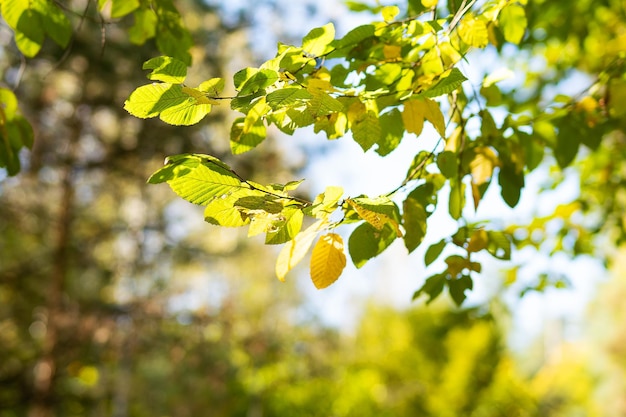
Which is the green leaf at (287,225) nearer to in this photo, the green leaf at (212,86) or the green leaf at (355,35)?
the green leaf at (212,86)

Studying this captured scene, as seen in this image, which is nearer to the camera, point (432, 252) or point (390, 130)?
point (390, 130)

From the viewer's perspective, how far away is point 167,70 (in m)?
0.73

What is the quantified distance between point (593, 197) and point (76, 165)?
5.26 meters

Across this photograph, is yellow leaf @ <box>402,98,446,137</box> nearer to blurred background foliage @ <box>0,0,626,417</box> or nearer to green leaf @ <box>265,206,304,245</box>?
green leaf @ <box>265,206,304,245</box>

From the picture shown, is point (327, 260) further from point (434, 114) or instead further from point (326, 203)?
point (434, 114)

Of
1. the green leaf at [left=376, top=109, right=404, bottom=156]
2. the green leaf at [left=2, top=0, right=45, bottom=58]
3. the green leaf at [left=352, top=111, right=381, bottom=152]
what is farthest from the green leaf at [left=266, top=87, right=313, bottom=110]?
the green leaf at [left=2, top=0, right=45, bottom=58]

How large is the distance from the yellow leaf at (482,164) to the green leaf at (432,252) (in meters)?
0.16

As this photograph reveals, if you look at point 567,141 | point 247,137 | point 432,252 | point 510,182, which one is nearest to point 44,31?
point 247,137

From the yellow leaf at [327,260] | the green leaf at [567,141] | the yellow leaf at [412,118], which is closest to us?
the yellow leaf at [327,260]

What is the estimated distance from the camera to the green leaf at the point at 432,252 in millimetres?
1105

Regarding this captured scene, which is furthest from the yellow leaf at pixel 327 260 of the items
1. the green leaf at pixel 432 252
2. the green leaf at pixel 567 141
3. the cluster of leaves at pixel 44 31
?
the green leaf at pixel 567 141

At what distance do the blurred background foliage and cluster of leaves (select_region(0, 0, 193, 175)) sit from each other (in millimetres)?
136

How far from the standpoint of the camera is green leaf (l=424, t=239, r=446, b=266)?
1105 mm

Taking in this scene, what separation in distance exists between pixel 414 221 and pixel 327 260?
257 mm
